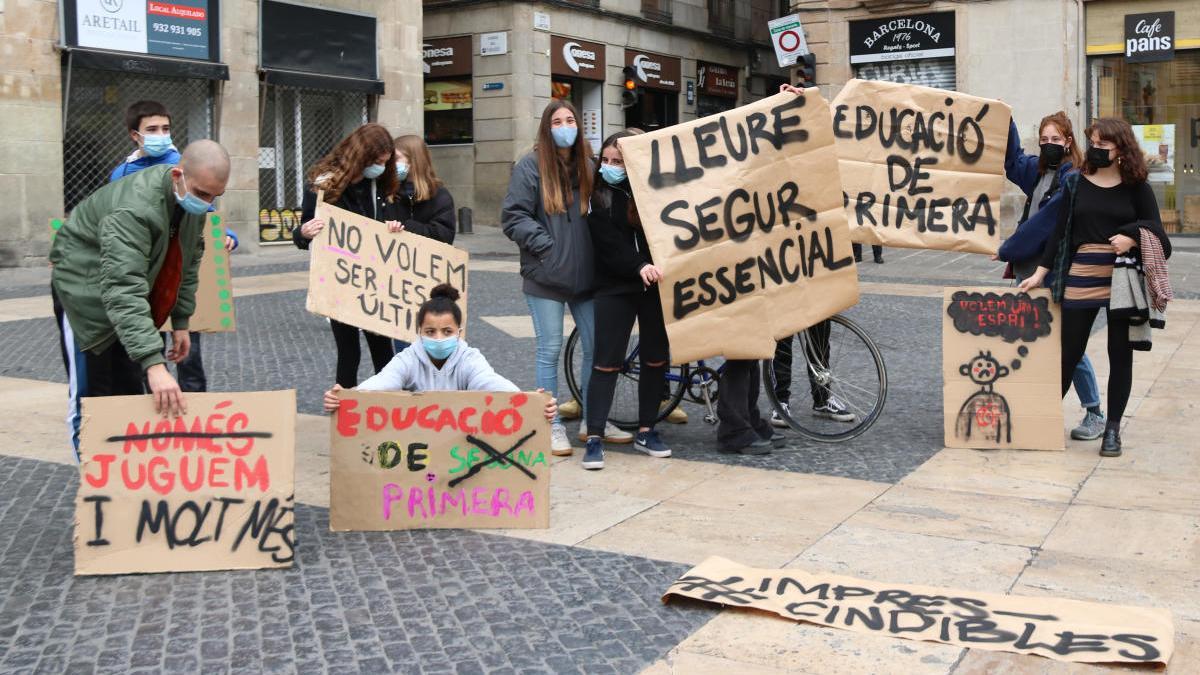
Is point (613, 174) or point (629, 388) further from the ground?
point (613, 174)

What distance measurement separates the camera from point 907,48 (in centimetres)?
2508

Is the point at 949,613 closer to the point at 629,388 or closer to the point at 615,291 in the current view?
the point at 615,291

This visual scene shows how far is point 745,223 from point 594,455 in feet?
4.36

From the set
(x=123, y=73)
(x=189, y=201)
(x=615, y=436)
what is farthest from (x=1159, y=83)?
(x=189, y=201)

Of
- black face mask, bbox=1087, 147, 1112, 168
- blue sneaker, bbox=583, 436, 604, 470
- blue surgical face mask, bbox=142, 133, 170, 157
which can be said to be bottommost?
blue sneaker, bbox=583, 436, 604, 470

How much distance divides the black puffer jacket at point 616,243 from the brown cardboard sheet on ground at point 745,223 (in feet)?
0.50

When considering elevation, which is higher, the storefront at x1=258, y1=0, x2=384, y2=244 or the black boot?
the storefront at x1=258, y1=0, x2=384, y2=244

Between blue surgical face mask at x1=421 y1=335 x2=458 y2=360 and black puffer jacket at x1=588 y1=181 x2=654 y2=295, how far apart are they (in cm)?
120

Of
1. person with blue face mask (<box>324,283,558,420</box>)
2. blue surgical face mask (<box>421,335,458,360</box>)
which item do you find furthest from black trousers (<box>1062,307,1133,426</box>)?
blue surgical face mask (<box>421,335,458,360</box>)

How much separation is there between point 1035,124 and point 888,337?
554 inches

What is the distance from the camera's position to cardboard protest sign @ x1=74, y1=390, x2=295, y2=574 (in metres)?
4.79

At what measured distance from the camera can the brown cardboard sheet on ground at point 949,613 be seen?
4.01 m

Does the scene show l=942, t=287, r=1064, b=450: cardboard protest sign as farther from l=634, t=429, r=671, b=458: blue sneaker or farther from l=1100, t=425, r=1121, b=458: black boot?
l=634, t=429, r=671, b=458: blue sneaker

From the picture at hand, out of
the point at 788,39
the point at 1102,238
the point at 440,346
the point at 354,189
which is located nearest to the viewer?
the point at 440,346
